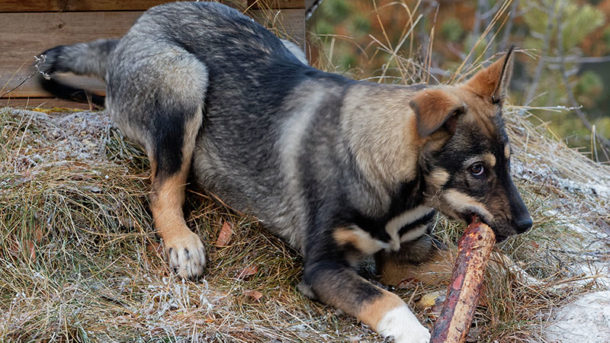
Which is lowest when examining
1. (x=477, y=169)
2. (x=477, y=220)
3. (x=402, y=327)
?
(x=402, y=327)

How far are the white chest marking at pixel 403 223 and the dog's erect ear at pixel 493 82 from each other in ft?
2.10

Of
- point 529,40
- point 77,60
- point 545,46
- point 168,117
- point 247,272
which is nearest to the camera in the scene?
point 247,272

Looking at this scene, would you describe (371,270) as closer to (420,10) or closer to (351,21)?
(351,21)

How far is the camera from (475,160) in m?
3.32

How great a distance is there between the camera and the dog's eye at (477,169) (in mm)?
3330

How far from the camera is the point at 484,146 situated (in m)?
3.32

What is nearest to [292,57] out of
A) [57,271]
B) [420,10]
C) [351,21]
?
[57,271]

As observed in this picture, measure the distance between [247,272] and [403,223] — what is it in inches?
36.3

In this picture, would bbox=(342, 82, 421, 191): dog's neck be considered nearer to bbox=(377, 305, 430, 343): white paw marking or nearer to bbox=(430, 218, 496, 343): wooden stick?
bbox=(430, 218, 496, 343): wooden stick

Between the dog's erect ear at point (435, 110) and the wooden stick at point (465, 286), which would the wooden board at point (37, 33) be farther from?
the wooden stick at point (465, 286)

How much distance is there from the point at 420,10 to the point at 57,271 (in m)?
8.48

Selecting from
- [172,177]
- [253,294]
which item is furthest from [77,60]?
[253,294]

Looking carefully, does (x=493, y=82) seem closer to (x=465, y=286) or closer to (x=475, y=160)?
(x=475, y=160)

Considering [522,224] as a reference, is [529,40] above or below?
below
